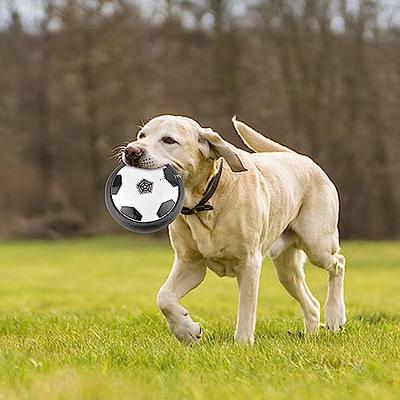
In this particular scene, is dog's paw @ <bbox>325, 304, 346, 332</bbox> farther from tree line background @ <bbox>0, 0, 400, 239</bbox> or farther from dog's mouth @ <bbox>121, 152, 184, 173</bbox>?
tree line background @ <bbox>0, 0, 400, 239</bbox>

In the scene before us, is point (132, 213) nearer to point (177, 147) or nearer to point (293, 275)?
point (177, 147)

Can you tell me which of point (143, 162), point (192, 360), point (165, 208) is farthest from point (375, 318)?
point (192, 360)

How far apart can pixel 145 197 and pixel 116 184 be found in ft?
0.73

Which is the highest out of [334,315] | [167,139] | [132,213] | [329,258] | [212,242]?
[167,139]

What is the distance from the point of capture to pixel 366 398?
380cm

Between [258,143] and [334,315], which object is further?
[258,143]

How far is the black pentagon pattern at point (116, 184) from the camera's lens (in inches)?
226

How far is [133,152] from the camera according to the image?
17.8ft

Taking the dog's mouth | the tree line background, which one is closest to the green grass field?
the dog's mouth

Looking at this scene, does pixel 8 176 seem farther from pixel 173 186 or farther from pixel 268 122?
pixel 173 186

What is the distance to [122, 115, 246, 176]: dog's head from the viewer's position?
5496mm

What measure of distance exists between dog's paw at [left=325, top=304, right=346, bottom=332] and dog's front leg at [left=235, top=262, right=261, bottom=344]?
129 centimetres

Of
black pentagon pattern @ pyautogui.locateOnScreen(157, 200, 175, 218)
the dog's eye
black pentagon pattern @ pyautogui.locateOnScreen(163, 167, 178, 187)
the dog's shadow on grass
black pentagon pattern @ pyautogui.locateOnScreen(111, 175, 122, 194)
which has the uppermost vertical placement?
the dog's eye

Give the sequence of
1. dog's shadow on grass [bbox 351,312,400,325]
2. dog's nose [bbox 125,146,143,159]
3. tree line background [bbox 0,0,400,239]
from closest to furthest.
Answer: dog's nose [bbox 125,146,143,159]
dog's shadow on grass [bbox 351,312,400,325]
tree line background [bbox 0,0,400,239]
